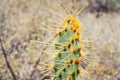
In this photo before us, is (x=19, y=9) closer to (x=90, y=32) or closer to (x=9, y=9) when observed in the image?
(x=9, y=9)

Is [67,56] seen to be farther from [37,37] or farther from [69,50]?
[37,37]

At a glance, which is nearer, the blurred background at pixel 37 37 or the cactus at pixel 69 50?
the cactus at pixel 69 50

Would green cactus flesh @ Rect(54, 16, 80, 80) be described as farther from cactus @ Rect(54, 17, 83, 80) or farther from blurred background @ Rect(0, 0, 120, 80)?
blurred background @ Rect(0, 0, 120, 80)

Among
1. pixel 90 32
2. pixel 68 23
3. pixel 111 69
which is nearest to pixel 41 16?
pixel 90 32

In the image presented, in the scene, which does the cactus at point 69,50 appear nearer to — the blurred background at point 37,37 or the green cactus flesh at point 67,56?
the green cactus flesh at point 67,56

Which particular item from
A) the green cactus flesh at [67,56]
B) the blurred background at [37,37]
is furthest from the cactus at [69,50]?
the blurred background at [37,37]

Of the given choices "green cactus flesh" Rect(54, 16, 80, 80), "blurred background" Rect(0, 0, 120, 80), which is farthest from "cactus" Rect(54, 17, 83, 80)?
"blurred background" Rect(0, 0, 120, 80)
